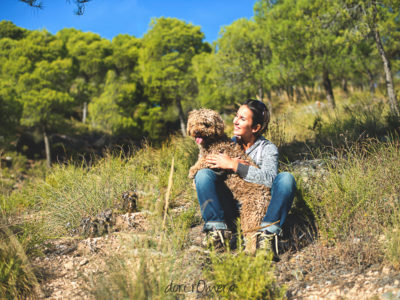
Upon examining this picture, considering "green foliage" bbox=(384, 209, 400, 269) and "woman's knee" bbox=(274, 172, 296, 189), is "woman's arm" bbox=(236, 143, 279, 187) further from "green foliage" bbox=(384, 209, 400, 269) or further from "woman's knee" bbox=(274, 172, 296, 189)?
"green foliage" bbox=(384, 209, 400, 269)

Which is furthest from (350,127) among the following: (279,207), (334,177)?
(279,207)

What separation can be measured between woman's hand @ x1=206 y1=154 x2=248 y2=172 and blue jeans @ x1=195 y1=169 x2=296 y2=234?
10 cm

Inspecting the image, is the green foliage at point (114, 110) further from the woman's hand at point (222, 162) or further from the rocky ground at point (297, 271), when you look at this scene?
the woman's hand at point (222, 162)

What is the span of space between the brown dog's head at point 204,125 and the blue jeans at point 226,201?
328 mm

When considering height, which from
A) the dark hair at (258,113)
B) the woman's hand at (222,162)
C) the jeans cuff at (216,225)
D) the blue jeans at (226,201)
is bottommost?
the jeans cuff at (216,225)

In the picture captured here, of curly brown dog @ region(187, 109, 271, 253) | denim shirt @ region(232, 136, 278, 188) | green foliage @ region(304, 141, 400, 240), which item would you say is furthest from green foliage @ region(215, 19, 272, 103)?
curly brown dog @ region(187, 109, 271, 253)

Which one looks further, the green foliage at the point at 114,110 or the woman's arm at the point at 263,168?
the green foliage at the point at 114,110

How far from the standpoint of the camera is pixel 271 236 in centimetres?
236

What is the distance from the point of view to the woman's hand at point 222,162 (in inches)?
96.8

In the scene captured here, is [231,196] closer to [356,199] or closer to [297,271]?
[297,271]

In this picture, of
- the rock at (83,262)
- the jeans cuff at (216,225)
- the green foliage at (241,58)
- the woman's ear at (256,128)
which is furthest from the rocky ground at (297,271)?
the green foliage at (241,58)

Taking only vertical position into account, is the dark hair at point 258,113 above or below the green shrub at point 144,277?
above

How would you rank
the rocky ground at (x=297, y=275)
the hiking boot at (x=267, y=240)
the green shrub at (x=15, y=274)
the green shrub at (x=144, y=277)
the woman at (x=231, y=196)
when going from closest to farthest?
the green shrub at (x=144, y=277) < the rocky ground at (x=297, y=275) < the green shrub at (x=15, y=274) < the hiking boot at (x=267, y=240) < the woman at (x=231, y=196)

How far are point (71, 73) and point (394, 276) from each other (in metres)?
18.5
